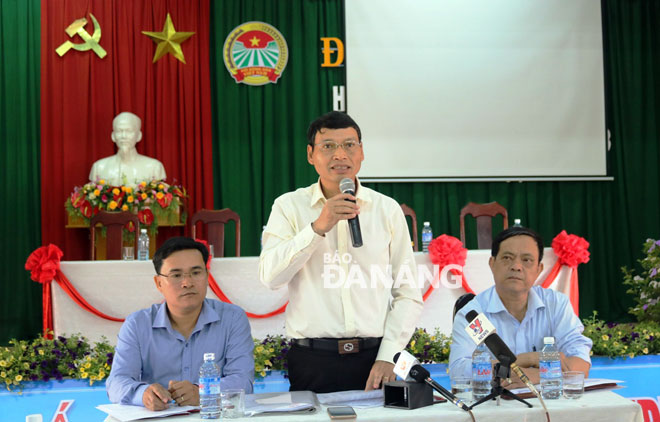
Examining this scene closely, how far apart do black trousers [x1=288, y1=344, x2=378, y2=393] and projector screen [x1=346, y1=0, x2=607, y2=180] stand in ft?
16.1

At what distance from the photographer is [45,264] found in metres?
4.56

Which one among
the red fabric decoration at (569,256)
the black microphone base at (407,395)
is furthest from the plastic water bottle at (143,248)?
the black microphone base at (407,395)

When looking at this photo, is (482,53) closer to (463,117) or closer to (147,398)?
(463,117)

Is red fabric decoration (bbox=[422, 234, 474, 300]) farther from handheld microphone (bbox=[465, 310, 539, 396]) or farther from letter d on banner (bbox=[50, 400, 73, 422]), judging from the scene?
handheld microphone (bbox=[465, 310, 539, 396])

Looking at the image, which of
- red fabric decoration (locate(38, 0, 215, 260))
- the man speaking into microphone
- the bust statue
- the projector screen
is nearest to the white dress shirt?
the man speaking into microphone

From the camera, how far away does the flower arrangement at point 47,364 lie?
319 cm

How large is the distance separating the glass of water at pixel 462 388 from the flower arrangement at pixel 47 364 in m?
1.78

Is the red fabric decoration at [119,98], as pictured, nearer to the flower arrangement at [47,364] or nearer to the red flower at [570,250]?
the red flower at [570,250]

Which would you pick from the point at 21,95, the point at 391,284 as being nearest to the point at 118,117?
the point at 21,95

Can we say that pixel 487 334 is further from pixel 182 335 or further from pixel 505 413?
pixel 182 335

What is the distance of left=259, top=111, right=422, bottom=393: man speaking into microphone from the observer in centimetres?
228

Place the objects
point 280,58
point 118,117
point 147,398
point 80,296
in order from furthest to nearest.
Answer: point 280,58 < point 118,117 < point 80,296 < point 147,398

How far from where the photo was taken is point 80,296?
15.1 feet

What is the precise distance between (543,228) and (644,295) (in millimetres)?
3005
